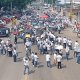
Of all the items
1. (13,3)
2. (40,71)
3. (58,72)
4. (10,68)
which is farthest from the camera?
(13,3)

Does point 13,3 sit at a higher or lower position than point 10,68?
lower

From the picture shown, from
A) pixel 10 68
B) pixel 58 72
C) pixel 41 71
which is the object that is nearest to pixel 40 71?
pixel 41 71

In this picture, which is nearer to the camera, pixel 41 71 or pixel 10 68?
pixel 41 71

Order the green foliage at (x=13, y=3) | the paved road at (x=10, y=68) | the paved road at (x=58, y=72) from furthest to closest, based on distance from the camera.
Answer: the green foliage at (x=13, y=3)
the paved road at (x=10, y=68)
the paved road at (x=58, y=72)

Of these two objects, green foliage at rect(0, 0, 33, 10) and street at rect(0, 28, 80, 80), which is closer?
street at rect(0, 28, 80, 80)

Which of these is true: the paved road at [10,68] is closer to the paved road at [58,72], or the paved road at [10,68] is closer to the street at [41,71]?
the street at [41,71]

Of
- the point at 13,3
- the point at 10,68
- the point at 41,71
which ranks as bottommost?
the point at 13,3

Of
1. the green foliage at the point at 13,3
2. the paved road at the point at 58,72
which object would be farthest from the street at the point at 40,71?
the green foliage at the point at 13,3

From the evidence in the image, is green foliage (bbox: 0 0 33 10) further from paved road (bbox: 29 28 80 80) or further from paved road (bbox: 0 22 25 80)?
paved road (bbox: 29 28 80 80)

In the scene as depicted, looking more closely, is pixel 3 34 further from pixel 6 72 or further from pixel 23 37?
pixel 6 72

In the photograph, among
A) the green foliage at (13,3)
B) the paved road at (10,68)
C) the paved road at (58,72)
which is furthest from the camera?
the green foliage at (13,3)

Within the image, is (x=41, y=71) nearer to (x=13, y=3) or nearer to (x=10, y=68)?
(x=10, y=68)

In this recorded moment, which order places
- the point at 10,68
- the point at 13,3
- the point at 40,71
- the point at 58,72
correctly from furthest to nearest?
the point at 13,3, the point at 10,68, the point at 40,71, the point at 58,72

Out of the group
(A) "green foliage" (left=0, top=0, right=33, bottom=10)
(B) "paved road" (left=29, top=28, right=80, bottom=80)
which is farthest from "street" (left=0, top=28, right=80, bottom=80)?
(A) "green foliage" (left=0, top=0, right=33, bottom=10)
